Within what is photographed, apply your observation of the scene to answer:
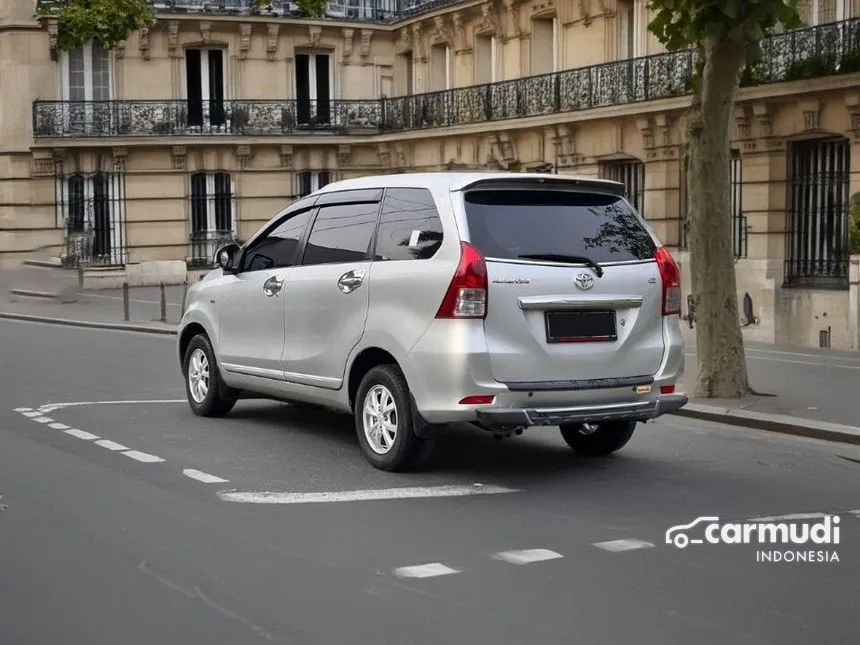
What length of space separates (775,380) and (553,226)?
24.1 feet

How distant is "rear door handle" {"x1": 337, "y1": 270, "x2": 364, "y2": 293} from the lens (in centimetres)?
970

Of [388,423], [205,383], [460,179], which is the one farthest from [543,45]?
[388,423]

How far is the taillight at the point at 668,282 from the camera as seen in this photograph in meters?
9.48

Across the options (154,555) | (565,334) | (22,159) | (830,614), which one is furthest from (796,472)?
(22,159)

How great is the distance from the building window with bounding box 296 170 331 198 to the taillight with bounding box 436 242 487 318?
30095 mm

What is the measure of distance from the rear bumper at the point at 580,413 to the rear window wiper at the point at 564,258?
866 millimetres

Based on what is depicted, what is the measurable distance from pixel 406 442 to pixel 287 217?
2.63 metres

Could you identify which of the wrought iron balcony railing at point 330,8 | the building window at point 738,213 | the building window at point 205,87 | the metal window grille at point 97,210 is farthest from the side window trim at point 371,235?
the building window at point 205,87

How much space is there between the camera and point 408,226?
9.47m

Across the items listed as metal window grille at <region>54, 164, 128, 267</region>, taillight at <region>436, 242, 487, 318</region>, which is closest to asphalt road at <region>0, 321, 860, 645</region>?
taillight at <region>436, 242, 487, 318</region>

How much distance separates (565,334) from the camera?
893cm

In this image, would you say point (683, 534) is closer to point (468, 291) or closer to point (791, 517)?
point (791, 517)

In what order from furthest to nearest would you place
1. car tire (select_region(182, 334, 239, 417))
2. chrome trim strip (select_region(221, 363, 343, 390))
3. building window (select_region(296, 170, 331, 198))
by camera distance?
1. building window (select_region(296, 170, 331, 198))
2. car tire (select_region(182, 334, 239, 417))
3. chrome trim strip (select_region(221, 363, 343, 390))

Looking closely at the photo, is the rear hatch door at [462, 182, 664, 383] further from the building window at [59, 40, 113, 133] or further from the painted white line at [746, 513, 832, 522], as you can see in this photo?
the building window at [59, 40, 113, 133]
